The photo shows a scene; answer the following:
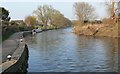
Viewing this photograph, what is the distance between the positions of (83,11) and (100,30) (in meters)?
12.6

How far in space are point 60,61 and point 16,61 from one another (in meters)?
8.02

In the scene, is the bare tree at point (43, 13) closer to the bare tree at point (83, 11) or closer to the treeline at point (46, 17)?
the treeline at point (46, 17)

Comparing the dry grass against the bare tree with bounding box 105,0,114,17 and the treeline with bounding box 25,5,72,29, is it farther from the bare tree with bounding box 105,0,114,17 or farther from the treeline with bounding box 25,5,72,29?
the treeline with bounding box 25,5,72,29

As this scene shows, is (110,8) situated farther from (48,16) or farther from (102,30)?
(48,16)

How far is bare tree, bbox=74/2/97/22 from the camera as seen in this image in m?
70.9

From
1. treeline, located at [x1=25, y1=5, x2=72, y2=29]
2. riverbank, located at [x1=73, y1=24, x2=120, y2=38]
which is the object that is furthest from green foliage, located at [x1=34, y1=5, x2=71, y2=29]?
riverbank, located at [x1=73, y1=24, x2=120, y2=38]

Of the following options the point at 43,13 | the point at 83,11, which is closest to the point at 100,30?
the point at 83,11

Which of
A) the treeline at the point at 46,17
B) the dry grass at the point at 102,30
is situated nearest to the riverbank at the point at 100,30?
the dry grass at the point at 102,30

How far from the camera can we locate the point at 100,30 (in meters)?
59.9

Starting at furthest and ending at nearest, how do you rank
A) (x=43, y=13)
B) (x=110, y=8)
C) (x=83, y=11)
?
(x=43, y=13) < (x=83, y=11) < (x=110, y=8)

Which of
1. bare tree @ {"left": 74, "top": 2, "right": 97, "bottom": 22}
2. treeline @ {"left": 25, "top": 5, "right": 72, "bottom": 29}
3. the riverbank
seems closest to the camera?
the riverbank

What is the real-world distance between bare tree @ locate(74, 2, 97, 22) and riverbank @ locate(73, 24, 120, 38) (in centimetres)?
356

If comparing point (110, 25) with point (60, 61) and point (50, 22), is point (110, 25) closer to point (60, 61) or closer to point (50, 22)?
point (60, 61)

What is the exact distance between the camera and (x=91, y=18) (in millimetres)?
71688
